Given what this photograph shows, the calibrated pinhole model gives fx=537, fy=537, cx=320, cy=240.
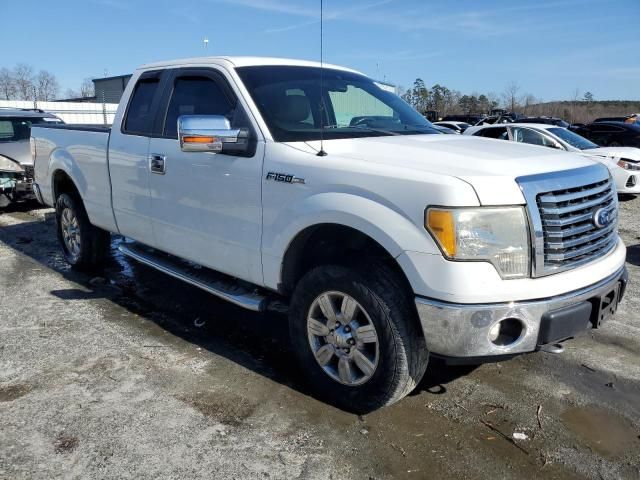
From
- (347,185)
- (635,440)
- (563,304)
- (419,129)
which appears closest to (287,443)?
(347,185)

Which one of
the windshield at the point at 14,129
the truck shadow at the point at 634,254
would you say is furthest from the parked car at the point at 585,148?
the windshield at the point at 14,129

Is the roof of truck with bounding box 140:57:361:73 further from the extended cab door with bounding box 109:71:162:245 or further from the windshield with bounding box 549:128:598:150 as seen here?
the windshield with bounding box 549:128:598:150

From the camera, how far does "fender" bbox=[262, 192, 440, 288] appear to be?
8.65 feet

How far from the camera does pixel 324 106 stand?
387 cm

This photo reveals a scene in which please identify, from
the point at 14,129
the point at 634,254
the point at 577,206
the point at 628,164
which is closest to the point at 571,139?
the point at 628,164

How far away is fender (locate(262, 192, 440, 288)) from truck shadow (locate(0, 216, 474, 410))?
78cm

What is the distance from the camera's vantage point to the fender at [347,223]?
2637 millimetres

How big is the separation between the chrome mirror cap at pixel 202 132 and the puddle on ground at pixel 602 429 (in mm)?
2607

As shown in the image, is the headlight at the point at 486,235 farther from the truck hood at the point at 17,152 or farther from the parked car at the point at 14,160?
the truck hood at the point at 17,152

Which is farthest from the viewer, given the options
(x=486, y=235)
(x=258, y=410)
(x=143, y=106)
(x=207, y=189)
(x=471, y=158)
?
(x=143, y=106)

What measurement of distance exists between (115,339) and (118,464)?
1.64 m

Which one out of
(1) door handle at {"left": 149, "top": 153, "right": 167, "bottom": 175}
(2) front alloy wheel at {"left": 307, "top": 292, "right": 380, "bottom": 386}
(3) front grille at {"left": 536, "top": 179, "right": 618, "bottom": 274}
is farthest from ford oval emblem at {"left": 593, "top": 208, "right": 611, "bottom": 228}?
(1) door handle at {"left": 149, "top": 153, "right": 167, "bottom": 175}

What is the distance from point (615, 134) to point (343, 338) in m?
18.5

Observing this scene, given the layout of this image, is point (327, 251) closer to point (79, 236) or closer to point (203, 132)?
point (203, 132)
